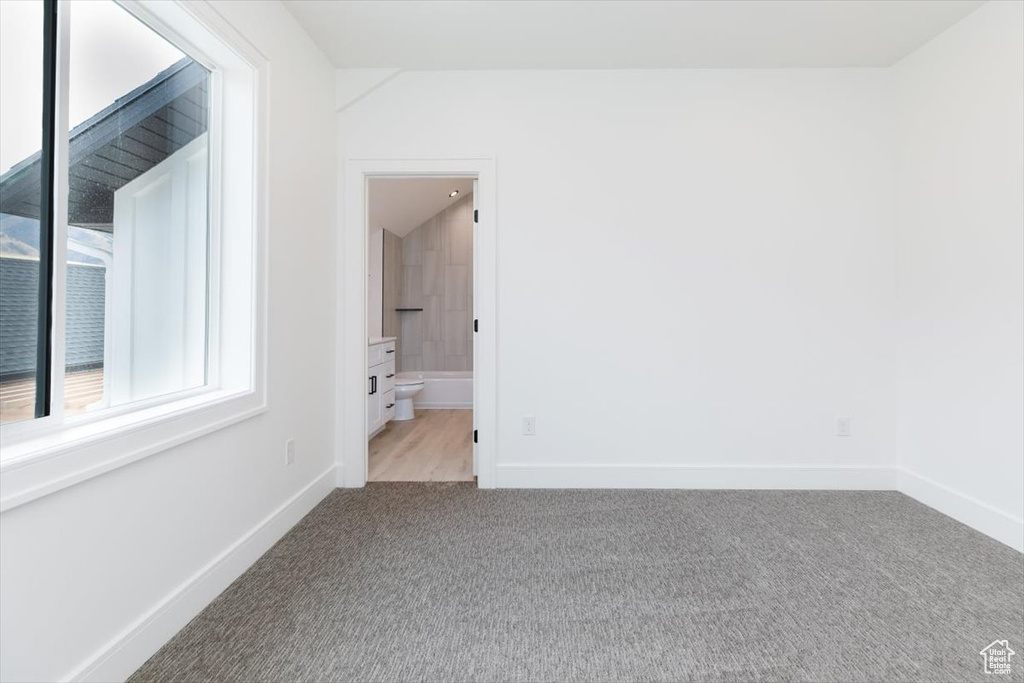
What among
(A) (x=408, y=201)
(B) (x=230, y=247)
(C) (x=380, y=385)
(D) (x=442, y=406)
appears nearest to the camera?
(B) (x=230, y=247)

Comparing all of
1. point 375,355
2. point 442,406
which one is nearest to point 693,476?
point 375,355

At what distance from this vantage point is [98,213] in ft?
5.12

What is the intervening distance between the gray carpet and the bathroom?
196cm

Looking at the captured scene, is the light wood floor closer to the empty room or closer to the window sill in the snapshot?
the empty room

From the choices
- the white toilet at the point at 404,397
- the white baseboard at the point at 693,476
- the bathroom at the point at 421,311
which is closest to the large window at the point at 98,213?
the white baseboard at the point at 693,476

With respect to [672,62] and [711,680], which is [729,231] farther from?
[711,680]

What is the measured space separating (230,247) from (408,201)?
136 inches

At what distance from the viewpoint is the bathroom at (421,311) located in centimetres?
462

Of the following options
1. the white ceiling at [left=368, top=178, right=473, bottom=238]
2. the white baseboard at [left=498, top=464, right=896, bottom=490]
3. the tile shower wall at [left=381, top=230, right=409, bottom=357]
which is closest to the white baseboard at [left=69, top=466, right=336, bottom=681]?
the white baseboard at [left=498, top=464, right=896, bottom=490]

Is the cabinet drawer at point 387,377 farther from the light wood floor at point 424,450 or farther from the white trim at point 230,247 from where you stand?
the white trim at point 230,247

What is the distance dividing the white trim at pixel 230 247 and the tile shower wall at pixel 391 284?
367cm

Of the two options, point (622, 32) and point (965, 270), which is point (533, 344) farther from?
point (965, 270)

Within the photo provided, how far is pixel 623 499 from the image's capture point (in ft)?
9.30

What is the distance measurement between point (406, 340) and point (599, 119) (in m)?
4.22
